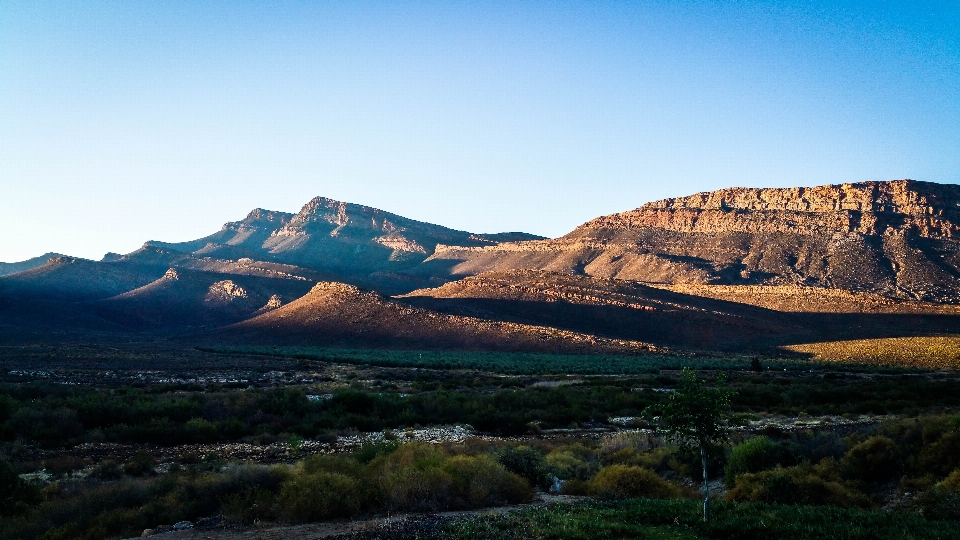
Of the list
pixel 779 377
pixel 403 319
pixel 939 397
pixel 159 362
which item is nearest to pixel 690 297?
pixel 403 319

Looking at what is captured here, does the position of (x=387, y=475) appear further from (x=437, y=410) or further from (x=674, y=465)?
(x=437, y=410)

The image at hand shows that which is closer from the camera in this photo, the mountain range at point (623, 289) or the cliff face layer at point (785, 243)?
the mountain range at point (623, 289)

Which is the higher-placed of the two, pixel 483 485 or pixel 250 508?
pixel 483 485

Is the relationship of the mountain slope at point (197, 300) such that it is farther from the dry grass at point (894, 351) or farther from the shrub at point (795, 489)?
the shrub at point (795, 489)

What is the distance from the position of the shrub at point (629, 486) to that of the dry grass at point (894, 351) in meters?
52.2

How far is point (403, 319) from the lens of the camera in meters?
90.0

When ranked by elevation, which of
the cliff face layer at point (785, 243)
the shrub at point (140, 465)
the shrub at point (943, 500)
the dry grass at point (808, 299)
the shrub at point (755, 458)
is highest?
the cliff face layer at point (785, 243)

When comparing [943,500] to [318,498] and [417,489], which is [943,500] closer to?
[417,489]

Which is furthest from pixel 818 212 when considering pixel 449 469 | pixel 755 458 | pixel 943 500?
pixel 449 469

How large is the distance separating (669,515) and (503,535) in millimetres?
3343

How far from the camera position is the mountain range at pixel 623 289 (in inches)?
3398

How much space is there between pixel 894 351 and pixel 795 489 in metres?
61.6

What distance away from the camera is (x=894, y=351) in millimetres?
64438

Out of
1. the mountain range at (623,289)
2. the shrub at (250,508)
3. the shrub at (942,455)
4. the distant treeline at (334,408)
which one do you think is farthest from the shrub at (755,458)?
the mountain range at (623,289)
